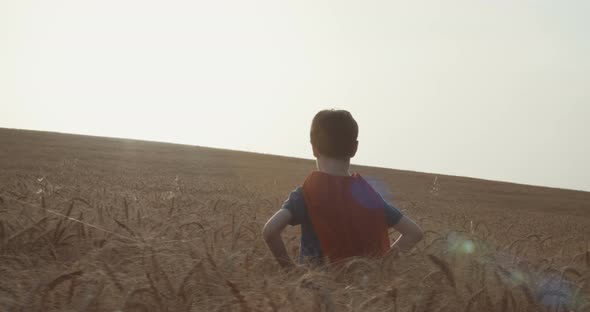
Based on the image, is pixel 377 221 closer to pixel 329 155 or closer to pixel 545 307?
pixel 329 155

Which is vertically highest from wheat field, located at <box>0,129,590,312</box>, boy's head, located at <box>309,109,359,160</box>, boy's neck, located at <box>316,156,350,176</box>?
boy's head, located at <box>309,109,359,160</box>

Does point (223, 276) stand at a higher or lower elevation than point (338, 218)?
lower

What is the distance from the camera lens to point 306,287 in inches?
55.6

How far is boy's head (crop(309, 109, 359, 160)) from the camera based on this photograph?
2902mm

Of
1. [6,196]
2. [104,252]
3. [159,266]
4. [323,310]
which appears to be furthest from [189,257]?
[6,196]

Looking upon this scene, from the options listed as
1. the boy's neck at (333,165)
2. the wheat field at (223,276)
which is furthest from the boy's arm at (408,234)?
the boy's neck at (333,165)

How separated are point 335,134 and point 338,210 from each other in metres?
0.37

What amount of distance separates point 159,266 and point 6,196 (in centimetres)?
198

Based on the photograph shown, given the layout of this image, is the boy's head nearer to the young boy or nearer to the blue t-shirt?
the young boy

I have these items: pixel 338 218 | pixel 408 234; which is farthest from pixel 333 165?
pixel 408 234

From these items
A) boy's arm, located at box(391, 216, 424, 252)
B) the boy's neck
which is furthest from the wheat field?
the boy's neck

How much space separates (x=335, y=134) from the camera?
289cm

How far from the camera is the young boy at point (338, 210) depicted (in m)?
2.88

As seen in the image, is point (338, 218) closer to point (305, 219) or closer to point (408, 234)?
point (305, 219)
